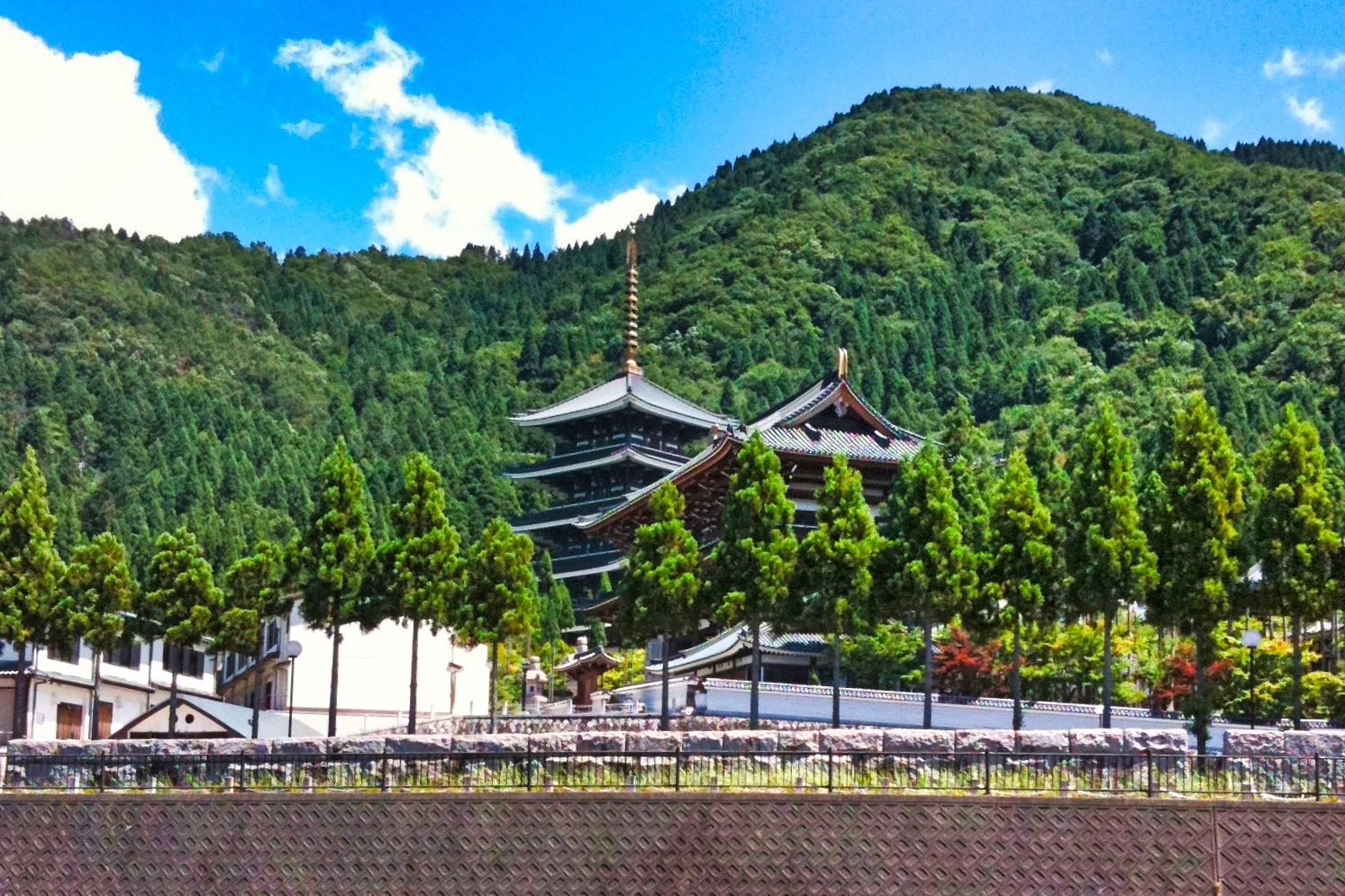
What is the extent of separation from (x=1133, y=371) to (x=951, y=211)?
55.0 metres

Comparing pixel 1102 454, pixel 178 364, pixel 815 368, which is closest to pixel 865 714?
pixel 1102 454

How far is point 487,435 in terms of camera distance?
135m

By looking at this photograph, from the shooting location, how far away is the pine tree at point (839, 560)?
41250 millimetres

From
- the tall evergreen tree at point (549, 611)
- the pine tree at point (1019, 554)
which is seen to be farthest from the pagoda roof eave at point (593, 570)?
the pine tree at point (1019, 554)

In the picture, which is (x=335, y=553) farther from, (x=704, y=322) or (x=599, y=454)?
(x=704, y=322)

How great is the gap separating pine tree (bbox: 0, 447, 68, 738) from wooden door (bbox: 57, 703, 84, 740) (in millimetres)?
13343

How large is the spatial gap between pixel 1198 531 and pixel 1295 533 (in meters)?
1.84

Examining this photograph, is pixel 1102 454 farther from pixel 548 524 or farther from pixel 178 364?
pixel 178 364

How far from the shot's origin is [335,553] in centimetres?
→ 4322

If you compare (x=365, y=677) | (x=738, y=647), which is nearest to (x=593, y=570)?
(x=365, y=677)

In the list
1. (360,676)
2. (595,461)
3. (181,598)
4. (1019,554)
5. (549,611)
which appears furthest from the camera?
(595,461)

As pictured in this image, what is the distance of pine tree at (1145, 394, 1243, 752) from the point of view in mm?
37844

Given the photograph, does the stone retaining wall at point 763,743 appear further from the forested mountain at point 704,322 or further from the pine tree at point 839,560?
the forested mountain at point 704,322

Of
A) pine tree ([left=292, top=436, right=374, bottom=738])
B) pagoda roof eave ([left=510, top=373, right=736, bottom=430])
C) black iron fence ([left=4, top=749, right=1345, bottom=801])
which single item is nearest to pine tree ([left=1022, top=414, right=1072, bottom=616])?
black iron fence ([left=4, top=749, right=1345, bottom=801])
